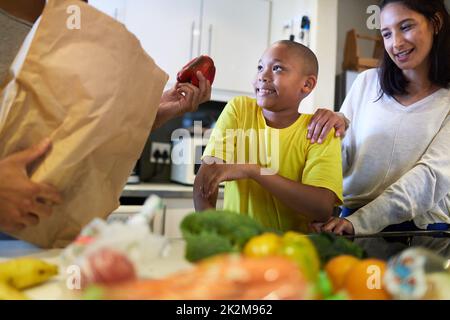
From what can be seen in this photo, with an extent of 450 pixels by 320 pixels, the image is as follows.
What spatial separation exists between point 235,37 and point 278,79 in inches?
62.3

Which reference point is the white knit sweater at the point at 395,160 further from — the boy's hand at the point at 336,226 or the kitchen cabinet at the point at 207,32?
the kitchen cabinet at the point at 207,32

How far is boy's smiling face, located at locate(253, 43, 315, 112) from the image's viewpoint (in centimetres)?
95

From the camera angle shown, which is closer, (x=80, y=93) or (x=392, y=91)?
(x=80, y=93)

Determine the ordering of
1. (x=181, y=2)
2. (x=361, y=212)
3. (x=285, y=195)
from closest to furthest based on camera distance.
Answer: (x=285, y=195)
(x=361, y=212)
(x=181, y=2)

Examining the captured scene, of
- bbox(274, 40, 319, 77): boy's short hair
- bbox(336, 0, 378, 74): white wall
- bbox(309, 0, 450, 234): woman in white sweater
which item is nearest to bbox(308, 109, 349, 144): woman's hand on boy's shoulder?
bbox(309, 0, 450, 234): woman in white sweater

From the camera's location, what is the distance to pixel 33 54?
52cm

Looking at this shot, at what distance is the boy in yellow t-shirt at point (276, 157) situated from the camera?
811 mm

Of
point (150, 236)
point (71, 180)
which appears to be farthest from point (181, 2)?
point (150, 236)

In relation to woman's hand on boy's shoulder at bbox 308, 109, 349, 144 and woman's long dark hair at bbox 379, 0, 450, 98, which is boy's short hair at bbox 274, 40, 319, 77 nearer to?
woman's hand on boy's shoulder at bbox 308, 109, 349, 144

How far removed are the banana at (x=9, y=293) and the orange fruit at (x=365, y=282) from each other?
0.31 metres

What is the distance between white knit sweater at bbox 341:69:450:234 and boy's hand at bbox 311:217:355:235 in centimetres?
4

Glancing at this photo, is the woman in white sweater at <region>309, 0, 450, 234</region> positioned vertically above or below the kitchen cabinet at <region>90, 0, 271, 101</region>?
below
